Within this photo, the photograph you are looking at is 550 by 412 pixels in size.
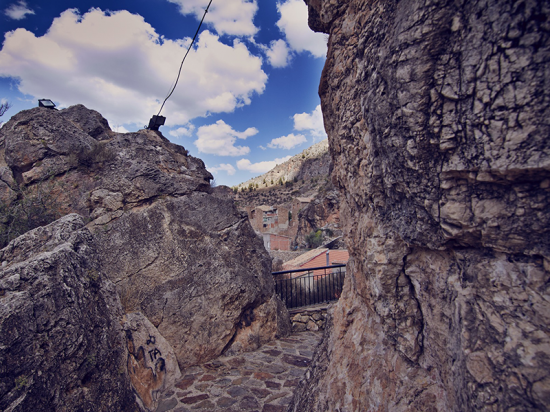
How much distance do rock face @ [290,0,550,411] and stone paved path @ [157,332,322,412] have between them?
160 cm

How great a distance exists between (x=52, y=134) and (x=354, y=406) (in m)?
6.31

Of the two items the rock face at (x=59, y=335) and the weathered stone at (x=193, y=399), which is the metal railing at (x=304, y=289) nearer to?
the weathered stone at (x=193, y=399)

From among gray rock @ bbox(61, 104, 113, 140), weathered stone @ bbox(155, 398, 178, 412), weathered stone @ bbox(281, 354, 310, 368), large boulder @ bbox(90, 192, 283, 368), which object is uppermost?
gray rock @ bbox(61, 104, 113, 140)

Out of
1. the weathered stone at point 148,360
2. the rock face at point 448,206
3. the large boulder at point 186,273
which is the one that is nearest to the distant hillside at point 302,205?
the large boulder at point 186,273

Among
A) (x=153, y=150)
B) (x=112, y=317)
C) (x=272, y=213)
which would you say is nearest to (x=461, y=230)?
(x=112, y=317)

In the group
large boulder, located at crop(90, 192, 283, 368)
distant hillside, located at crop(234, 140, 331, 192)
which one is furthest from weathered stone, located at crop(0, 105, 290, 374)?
distant hillside, located at crop(234, 140, 331, 192)

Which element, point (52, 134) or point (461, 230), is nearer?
point (461, 230)

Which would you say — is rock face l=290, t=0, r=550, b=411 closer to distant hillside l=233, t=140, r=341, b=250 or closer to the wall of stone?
the wall of stone

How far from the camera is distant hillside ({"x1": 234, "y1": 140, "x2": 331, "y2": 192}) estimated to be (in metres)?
55.2

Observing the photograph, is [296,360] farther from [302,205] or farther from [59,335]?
[302,205]

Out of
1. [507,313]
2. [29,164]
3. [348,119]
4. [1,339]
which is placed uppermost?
[29,164]

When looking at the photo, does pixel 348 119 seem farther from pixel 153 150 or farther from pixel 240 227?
pixel 153 150

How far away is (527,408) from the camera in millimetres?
1143

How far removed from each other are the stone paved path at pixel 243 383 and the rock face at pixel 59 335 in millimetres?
1035
